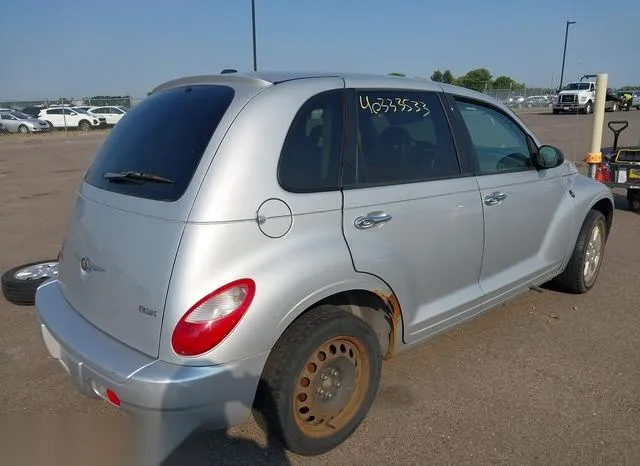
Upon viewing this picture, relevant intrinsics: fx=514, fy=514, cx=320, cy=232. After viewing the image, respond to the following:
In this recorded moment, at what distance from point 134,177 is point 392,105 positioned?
4.76 ft

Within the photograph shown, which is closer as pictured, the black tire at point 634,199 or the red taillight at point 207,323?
the red taillight at point 207,323

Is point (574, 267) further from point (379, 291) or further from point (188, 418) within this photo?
point (188, 418)

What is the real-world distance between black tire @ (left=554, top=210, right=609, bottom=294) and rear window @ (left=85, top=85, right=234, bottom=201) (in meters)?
3.26

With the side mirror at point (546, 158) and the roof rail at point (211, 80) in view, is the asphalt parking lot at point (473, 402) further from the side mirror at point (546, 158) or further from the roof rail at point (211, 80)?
the roof rail at point (211, 80)

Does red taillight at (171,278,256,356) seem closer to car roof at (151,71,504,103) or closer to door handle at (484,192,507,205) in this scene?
car roof at (151,71,504,103)

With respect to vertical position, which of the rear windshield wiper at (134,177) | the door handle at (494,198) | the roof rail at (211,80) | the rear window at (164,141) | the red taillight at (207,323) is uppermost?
the roof rail at (211,80)

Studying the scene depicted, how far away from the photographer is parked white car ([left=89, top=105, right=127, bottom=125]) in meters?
32.3

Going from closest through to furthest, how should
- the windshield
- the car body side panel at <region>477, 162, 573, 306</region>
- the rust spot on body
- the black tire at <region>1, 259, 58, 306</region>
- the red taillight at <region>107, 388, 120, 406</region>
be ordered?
1. the red taillight at <region>107, 388, 120, 406</region>
2. the rust spot on body
3. the car body side panel at <region>477, 162, 573, 306</region>
4. the black tire at <region>1, 259, 58, 306</region>
5. the windshield

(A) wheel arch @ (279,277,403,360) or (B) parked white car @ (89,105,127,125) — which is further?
(B) parked white car @ (89,105,127,125)

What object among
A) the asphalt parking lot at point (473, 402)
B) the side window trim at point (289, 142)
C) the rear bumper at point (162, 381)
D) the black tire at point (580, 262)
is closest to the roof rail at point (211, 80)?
the side window trim at point (289, 142)

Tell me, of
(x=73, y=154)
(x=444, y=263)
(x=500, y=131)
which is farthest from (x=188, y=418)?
(x=73, y=154)

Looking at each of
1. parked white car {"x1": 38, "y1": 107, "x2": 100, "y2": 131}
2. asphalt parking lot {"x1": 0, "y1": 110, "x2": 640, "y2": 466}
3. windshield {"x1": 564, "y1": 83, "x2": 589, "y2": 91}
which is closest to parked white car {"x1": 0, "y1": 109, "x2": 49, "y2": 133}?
parked white car {"x1": 38, "y1": 107, "x2": 100, "y2": 131}

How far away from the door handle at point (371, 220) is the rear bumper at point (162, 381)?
30.9 inches

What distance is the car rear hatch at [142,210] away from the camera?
85.4 inches
